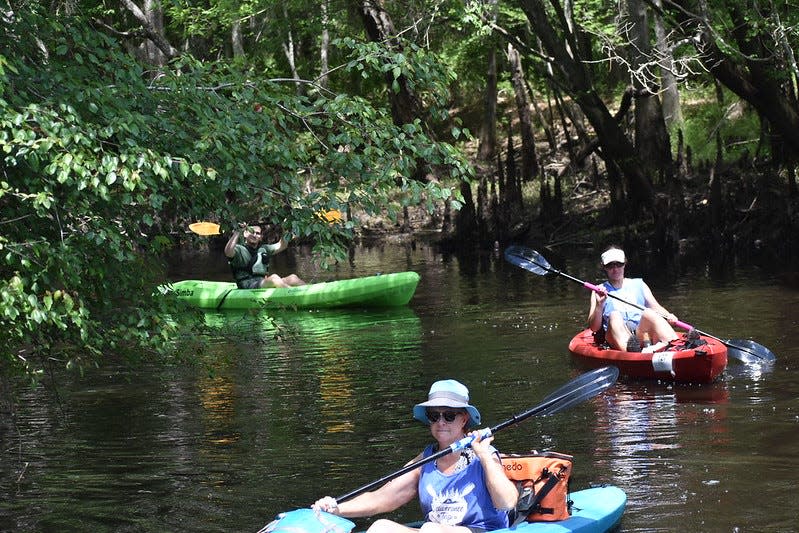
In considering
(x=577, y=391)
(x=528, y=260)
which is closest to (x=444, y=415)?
(x=577, y=391)

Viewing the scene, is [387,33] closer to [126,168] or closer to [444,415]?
[126,168]

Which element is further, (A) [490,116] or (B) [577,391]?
(A) [490,116]

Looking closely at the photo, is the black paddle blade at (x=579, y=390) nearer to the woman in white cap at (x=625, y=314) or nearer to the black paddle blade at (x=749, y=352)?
the woman in white cap at (x=625, y=314)

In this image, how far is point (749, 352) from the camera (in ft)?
36.7

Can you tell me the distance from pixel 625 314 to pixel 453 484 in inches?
229

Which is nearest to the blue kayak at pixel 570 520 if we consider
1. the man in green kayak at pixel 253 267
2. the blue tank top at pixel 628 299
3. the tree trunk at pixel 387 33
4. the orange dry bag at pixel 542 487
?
the orange dry bag at pixel 542 487

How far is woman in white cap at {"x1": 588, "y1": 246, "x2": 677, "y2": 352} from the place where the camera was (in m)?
10.8

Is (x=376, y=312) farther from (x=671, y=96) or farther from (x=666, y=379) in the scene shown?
(x=671, y=96)

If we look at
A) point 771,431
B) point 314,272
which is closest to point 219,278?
point 314,272

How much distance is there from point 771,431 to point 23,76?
5565 millimetres

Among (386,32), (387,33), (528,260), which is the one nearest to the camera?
(528,260)

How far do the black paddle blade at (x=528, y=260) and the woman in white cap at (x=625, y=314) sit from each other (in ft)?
3.49

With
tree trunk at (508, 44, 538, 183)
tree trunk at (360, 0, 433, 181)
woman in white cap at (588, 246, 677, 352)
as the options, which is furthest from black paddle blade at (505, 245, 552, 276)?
tree trunk at (508, 44, 538, 183)

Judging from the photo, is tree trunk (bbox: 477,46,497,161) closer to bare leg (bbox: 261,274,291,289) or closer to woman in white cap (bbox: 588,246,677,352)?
bare leg (bbox: 261,274,291,289)
